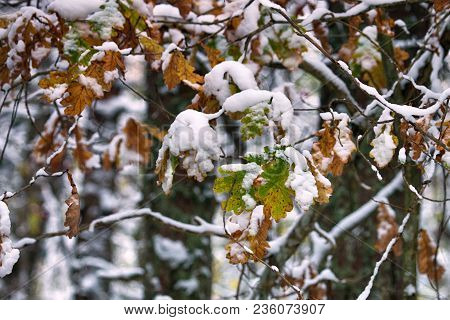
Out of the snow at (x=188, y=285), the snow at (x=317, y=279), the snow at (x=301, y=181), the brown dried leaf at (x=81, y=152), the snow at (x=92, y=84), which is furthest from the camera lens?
the snow at (x=188, y=285)

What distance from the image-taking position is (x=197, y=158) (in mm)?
1636

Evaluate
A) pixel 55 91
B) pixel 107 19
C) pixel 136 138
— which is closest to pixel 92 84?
pixel 55 91

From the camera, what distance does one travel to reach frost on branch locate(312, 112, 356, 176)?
1.92 metres

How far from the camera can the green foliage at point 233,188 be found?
5.29ft

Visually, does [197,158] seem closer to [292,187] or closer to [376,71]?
[292,187]

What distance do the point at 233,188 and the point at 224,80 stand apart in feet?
1.53

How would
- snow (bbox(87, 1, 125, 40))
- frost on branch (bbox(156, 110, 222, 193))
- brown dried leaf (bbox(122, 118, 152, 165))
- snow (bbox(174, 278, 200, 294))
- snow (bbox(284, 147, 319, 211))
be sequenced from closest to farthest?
snow (bbox(284, 147, 319, 211))
frost on branch (bbox(156, 110, 222, 193))
snow (bbox(87, 1, 125, 40))
brown dried leaf (bbox(122, 118, 152, 165))
snow (bbox(174, 278, 200, 294))

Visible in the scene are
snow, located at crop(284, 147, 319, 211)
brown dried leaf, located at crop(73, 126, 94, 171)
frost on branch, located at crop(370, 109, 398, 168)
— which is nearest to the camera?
snow, located at crop(284, 147, 319, 211)

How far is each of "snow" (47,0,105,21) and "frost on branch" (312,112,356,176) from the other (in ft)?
3.11

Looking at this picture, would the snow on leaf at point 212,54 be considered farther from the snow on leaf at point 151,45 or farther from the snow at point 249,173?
the snow at point 249,173

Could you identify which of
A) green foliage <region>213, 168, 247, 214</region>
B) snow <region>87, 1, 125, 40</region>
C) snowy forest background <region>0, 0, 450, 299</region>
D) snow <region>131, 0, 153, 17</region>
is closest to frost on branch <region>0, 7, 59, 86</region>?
snowy forest background <region>0, 0, 450, 299</region>

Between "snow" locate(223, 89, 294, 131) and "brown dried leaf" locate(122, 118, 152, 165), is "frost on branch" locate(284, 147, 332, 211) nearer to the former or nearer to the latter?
"snow" locate(223, 89, 294, 131)

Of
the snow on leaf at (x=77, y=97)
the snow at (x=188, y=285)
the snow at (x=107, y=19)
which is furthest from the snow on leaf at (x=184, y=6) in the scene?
the snow at (x=188, y=285)
